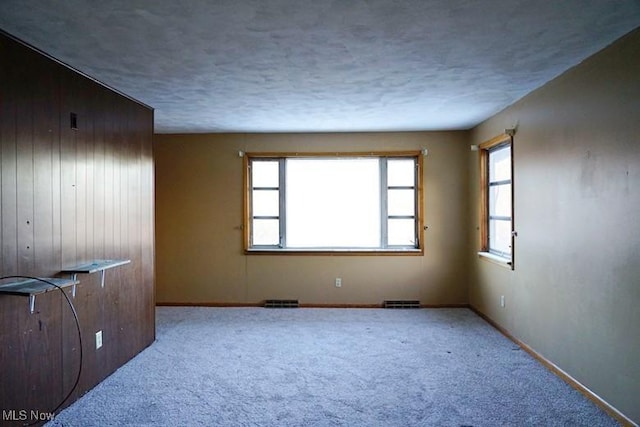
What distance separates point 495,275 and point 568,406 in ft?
6.44

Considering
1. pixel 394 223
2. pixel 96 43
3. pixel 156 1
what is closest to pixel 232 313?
pixel 394 223

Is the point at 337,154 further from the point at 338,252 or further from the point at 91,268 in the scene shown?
the point at 91,268

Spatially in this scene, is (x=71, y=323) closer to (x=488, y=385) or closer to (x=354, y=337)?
(x=354, y=337)

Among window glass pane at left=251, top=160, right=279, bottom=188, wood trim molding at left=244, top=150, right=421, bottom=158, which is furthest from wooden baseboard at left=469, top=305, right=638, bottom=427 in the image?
window glass pane at left=251, top=160, right=279, bottom=188

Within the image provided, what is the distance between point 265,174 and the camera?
5.83m

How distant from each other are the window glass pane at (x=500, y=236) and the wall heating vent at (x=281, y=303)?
8.66 feet

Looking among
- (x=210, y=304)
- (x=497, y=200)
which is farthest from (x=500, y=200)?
(x=210, y=304)

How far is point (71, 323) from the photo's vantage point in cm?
293

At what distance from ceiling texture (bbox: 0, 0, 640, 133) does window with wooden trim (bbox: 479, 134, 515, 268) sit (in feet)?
2.44

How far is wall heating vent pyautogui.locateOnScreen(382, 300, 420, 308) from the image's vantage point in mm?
5570

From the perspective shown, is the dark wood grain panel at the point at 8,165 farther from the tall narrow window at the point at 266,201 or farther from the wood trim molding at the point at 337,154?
the tall narrow window at the point at 266,201

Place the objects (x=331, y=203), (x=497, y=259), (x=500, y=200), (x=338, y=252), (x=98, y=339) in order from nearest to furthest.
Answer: (x=98, y=339)
(x=497, y=259)
(x=500, y=200)
(x=338, y=252)
(x=331, y=203)

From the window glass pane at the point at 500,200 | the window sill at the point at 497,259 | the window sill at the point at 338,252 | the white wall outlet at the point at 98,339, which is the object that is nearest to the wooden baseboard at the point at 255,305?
the window sill at the point at 338,252

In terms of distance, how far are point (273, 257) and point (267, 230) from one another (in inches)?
15.7
